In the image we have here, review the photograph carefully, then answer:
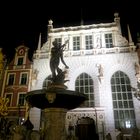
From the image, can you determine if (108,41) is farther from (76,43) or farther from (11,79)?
(11,79)

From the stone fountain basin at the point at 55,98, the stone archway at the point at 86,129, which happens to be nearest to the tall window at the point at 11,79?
the stone archway at the point at 86,129

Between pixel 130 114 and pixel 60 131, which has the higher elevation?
pixel 130 114

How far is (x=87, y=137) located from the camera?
25109mm

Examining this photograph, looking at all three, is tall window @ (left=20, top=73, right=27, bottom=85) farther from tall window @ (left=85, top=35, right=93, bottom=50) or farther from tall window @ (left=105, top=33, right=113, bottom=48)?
tall window @ (left=105, top=33, right=113, bottom=48)

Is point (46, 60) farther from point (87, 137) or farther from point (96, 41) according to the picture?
point (87, 137)

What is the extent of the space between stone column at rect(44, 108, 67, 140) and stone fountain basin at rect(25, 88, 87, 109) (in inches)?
11.1

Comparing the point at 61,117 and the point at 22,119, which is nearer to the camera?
the point at 61,117

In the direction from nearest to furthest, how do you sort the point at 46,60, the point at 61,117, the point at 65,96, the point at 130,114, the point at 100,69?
the point at 65,96 → the point at 61,117 → the point at 130,114 → the point at 100,69 → the point at 46,60

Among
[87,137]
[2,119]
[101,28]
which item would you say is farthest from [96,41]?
[2,119]

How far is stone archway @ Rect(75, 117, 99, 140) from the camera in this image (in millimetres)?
24709

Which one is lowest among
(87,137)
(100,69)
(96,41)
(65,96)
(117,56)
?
(87,137)

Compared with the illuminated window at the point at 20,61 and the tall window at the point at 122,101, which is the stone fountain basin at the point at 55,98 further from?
the illuminated window at the point at 20,61

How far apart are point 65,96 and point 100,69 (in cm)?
1668

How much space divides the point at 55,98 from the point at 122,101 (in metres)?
17.0
